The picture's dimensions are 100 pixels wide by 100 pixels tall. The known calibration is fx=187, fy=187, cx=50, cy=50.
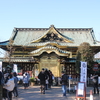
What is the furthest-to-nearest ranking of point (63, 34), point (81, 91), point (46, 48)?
point (63, 34)
point (46, 48)
point (81, 91)

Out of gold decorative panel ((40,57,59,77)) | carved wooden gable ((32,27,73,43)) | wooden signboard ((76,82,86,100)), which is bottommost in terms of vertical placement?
wooden signboard ((76,82,86,100))

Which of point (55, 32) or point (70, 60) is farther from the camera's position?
point (55, 32)

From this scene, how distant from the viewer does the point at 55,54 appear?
2319 cm

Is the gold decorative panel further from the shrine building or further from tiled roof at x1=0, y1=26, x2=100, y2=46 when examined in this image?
tiled roof at x1=0, y1=26, x2=100, y2=46

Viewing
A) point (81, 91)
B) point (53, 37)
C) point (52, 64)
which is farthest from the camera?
point (53, 37)

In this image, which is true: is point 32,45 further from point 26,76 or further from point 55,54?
point 26,76

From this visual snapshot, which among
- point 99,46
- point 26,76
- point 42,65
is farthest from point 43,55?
point 99,46

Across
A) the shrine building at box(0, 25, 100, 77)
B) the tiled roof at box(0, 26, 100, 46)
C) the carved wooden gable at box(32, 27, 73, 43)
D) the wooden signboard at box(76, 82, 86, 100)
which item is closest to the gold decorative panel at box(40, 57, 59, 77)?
the shrine building at box(0, 25, 100, 77)

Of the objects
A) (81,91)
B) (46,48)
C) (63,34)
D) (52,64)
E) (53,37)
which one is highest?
(63,34)

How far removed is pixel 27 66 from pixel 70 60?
6.07m

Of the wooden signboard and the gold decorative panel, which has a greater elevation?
the gold decorative panel

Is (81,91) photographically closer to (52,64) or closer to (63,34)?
(52,64)

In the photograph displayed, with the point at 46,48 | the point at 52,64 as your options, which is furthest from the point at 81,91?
the point at 52,64

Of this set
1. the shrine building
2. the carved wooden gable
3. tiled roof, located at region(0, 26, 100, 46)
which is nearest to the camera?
the shrine building
